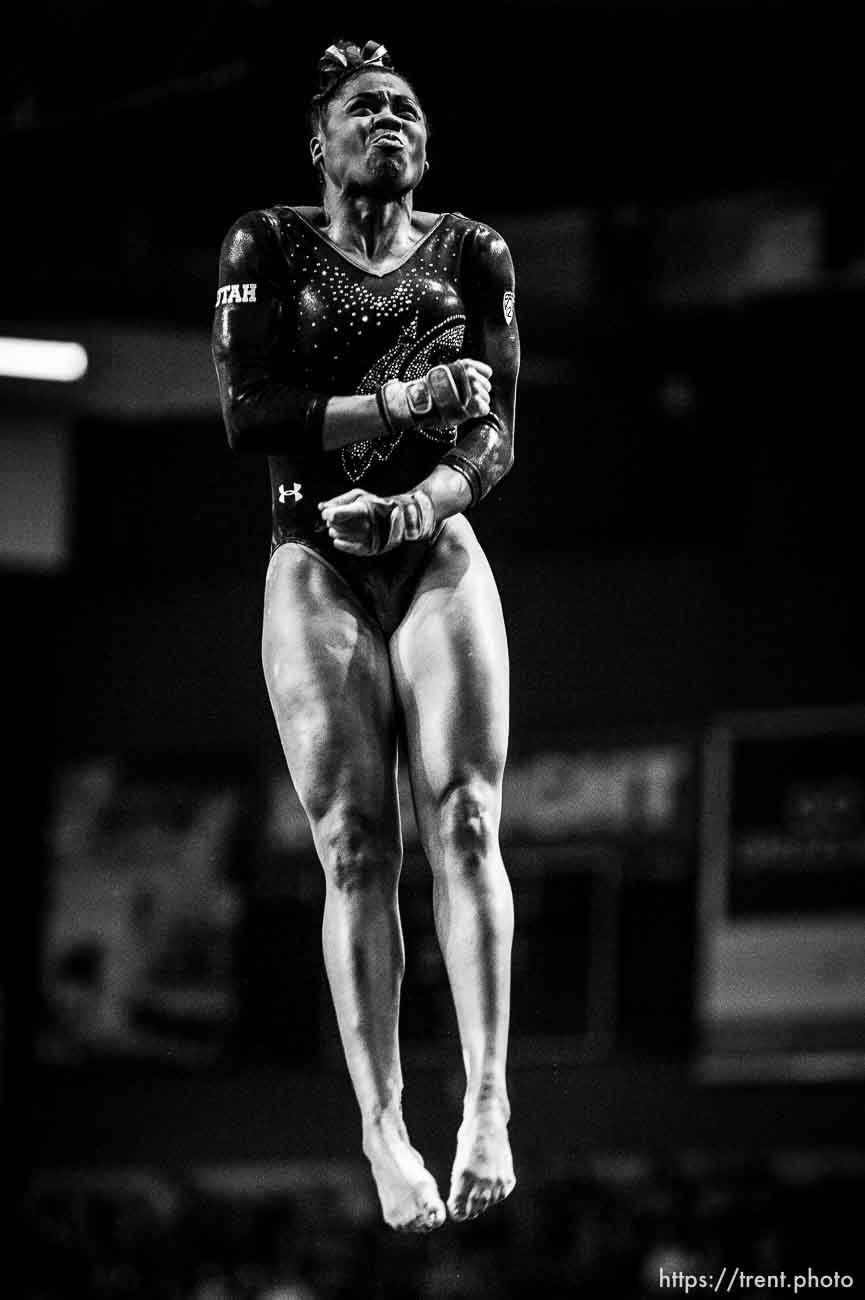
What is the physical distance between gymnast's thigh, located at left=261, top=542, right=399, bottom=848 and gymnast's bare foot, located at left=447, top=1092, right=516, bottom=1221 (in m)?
0.72

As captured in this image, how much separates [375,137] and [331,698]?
1395mm

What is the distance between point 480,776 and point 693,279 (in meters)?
11.3

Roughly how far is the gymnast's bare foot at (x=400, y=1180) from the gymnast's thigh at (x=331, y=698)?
0.72 metres

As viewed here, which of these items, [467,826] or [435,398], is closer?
[435,398]

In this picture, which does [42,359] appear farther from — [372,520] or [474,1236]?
[372,520]

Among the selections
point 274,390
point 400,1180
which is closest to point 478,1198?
point 400,1180

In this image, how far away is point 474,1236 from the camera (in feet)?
49.1

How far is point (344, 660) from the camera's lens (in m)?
5.59

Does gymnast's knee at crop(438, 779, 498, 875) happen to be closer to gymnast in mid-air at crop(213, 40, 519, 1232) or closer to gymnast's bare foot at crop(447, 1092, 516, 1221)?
gymnast in mid-air at crop(213, 40, 519, 1232)

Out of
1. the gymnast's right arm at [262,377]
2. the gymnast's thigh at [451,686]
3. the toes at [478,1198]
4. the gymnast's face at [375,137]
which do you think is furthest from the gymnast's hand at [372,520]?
the toes at [478,1198]

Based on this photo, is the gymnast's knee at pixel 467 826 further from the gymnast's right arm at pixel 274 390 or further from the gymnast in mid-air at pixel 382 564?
the gymnast's right arm at pixel 274 390

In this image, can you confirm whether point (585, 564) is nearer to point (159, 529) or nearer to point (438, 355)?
point (159, 529)

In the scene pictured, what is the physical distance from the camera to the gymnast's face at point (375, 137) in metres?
5.63

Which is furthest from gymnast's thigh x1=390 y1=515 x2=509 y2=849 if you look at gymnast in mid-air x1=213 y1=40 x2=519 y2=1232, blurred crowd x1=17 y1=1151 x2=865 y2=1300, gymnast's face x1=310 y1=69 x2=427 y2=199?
blurred crowd x1=17 y1=1151 x2=865 y2=1300
